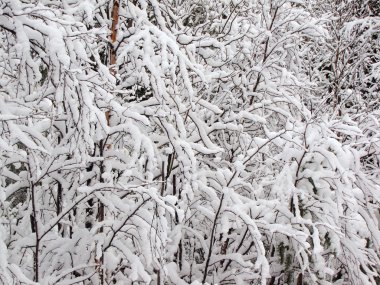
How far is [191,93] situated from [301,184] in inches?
53.9

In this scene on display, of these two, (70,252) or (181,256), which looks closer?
(70,252)

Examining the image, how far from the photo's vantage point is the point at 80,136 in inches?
78.9

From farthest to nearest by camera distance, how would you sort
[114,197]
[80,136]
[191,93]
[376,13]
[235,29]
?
[376,13] → [235,29] → [114,197] → [191,93] → [80,136]

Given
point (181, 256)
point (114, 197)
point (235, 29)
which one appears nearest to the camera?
point (114, 197)

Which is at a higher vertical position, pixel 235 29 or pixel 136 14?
pixel 235 29

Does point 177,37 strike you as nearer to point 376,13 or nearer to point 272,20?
point 272,20

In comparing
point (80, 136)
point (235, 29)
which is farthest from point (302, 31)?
point (80, 136)

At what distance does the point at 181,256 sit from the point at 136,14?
211 cm

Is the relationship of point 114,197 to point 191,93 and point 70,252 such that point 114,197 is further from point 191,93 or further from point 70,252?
point 191,93

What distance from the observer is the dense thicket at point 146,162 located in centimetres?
197

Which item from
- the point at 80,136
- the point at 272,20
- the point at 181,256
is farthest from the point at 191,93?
the point at 272,20

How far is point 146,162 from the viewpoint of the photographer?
306cm

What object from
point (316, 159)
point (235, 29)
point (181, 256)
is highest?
point (235, 29)

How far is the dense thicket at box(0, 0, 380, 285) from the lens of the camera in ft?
6.47
